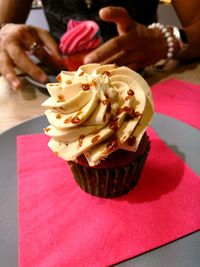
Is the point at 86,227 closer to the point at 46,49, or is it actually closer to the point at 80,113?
the point at 80,113

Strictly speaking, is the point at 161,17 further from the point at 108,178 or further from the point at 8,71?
the point at 108,178

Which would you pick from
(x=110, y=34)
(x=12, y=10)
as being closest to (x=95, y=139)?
(x=110, y=34)

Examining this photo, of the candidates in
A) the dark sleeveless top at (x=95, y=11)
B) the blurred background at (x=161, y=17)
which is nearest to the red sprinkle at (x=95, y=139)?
the dark sleeveless top at (x=95, y=11)

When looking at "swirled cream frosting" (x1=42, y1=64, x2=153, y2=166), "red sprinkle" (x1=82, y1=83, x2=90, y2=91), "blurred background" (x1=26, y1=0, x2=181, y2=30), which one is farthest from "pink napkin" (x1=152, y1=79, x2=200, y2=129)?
"blurred background" (x1=26, y1=0, x2=181, y2=30)

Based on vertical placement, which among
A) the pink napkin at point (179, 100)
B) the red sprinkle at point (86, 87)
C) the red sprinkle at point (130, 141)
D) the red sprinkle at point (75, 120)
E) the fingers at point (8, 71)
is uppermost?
the red sprinkle at point (86, 87)

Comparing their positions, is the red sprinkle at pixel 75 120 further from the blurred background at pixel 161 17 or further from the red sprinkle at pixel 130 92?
the blurred background at pixel 161 17

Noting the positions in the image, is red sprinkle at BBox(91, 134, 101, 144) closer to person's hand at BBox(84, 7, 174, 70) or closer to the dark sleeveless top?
person's hand at BBox(84, 7, 174, 70)
